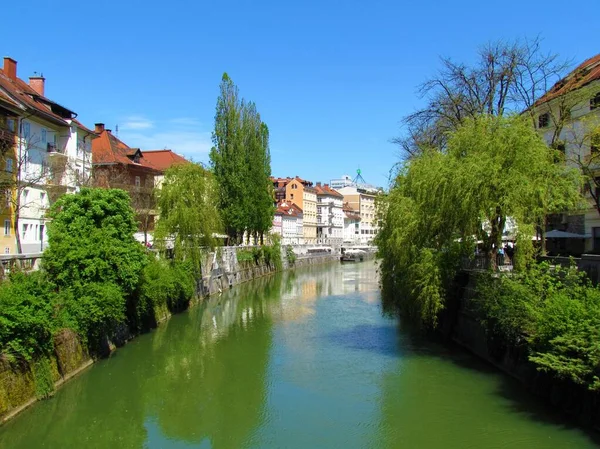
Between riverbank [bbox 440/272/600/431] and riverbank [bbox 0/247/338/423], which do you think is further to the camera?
riverbank [bbox 0/247/338/423]

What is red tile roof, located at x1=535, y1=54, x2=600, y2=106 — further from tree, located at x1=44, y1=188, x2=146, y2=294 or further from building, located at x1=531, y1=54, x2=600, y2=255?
tree, located at x1=44, y1=188, x2=146, y2=294

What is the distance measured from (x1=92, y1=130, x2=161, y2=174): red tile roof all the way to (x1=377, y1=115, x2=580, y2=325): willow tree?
30.4 m

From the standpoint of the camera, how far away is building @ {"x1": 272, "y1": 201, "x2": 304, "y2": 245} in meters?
96.6

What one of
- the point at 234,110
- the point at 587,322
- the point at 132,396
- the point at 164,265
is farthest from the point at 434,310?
the point at 234,110

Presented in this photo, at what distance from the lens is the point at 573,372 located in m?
11.8

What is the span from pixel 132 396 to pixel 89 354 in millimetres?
3009

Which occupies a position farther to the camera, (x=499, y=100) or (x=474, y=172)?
(x=499, y=100)

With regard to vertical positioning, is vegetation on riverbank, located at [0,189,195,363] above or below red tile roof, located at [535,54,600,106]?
below

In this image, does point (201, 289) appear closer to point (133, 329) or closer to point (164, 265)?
point (164, 265)

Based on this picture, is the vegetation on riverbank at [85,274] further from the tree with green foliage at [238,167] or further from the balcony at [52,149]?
the tree with green foliage at [238,167]

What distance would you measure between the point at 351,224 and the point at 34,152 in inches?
4128

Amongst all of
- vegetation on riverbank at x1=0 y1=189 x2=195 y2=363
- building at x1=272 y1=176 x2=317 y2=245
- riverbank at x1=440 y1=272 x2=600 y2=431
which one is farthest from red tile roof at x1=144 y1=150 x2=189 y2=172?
building at x1=272 y1=176 x2=317 y2=245

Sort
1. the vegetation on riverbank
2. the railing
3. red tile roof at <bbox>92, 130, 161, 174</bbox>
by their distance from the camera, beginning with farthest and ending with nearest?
red tile roof at <bbox>92, 130, 161, 174</bbox>
the railing
the vegetation on riverbank

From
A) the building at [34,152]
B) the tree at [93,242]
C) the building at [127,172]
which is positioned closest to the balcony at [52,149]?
the building at [34,152]
